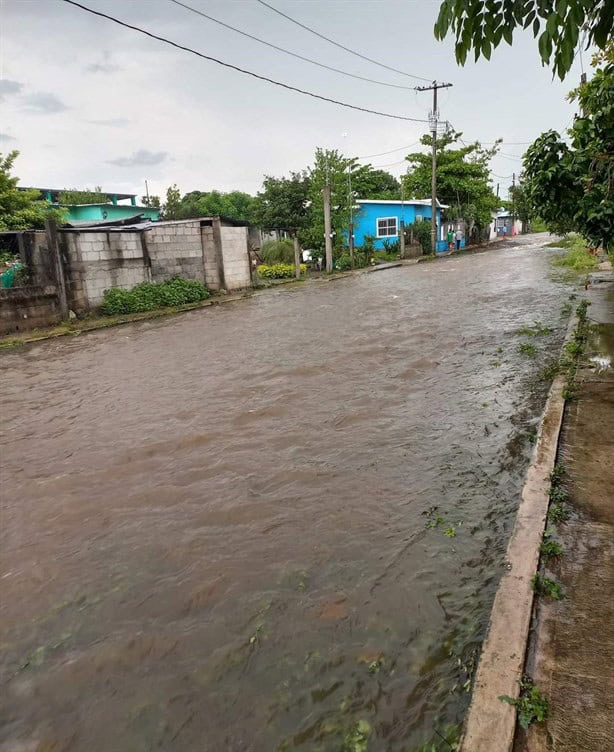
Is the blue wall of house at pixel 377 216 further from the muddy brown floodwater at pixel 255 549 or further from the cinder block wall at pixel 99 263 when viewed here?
the muddy brown floodwater at pixel 255 549

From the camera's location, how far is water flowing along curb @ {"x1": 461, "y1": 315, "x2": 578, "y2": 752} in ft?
6.81

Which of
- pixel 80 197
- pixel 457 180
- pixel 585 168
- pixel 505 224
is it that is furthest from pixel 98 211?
pixel 505 224

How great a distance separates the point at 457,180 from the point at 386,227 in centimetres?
808

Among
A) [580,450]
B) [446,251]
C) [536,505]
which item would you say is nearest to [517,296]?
[580,450]

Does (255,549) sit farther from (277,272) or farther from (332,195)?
(332,195)

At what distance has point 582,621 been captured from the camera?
8.64 ft

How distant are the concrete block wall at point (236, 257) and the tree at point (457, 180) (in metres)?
22.8

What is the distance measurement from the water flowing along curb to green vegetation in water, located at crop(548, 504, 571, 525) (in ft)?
0.15

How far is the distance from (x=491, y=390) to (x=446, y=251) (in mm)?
32793

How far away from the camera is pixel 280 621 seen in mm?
3035

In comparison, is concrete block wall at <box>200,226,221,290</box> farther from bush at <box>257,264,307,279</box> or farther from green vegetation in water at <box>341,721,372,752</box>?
green vegetation in water at <box>341,721,372,752</box>

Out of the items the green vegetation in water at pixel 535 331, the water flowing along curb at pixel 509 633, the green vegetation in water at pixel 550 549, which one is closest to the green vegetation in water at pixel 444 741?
the water flowing along curb at pixel 509 633

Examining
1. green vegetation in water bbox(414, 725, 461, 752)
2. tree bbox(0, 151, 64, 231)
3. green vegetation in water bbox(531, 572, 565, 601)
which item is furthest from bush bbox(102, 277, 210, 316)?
green vegetation in water bbox(414, 725, 461, 752)

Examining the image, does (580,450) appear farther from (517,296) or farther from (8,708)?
(517,296)
